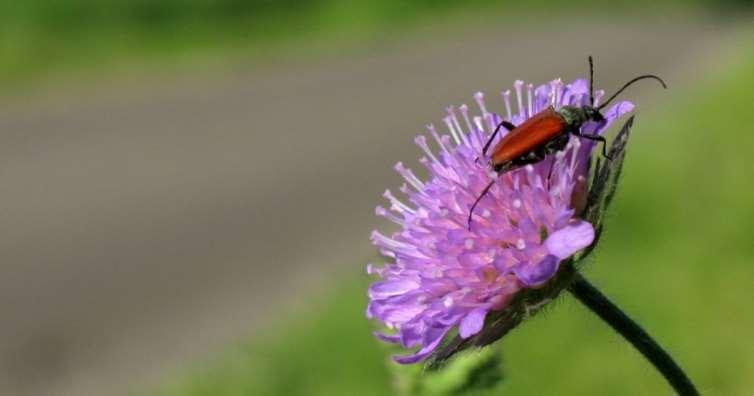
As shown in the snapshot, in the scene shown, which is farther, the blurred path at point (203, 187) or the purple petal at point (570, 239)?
the blurred path at point (203, 187)

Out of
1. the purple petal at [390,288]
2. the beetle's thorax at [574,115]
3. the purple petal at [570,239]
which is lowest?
the purple petal at [390,288]

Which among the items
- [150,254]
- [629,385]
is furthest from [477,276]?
[150,254]

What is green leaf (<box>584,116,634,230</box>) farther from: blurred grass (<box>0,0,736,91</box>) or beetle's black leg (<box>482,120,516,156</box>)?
blurred grass (<box>0,0,736,91</box>)

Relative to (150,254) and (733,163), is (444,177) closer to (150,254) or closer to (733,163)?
(733,163)

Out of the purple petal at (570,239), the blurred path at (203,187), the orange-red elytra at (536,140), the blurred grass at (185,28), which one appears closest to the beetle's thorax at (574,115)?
the orange-red elytra at (536,140)

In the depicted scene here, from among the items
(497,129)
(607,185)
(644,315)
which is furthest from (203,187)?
(607,185)

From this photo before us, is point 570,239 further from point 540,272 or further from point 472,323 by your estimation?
point 472,323

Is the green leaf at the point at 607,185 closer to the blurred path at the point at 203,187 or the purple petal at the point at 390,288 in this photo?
the purple petal at the point at 390,288
